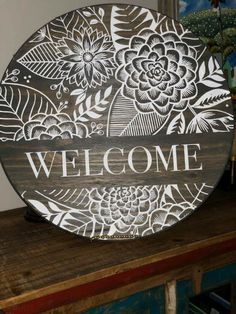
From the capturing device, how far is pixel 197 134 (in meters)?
0.89

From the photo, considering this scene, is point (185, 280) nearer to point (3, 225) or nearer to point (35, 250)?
point (35, 250)

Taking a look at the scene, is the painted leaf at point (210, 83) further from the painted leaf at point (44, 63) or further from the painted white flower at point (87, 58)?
the painted leaf at point (44, 63)

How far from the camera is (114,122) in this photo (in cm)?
85

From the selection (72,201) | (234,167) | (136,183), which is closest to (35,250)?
(72,201)

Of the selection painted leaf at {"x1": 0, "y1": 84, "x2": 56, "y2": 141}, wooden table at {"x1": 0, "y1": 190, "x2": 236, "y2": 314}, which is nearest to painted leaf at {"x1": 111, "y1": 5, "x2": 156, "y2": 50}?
painted leaf at {"x1": 0, "y1": 84, "x2": 56, "y2": 141}

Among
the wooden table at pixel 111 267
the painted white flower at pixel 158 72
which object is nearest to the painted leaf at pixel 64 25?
the painted white flower at pixel 158 72

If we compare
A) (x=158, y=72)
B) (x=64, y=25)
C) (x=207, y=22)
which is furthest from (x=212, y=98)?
(x=207, y=22)

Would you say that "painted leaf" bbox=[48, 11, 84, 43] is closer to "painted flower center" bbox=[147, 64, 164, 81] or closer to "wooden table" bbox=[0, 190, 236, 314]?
"painted flower center" bbox=[147, 64, 164, 81]

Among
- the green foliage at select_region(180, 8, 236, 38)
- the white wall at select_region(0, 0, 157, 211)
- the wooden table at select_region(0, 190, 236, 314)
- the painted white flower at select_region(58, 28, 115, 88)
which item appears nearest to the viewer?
the wooden table at select_region(0, 190, 236, 314)

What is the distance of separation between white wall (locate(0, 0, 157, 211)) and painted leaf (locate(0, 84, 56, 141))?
14.5 inches

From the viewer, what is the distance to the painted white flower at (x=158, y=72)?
86 cm

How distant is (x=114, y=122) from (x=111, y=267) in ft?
1.10

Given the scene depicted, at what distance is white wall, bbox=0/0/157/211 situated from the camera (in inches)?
44.2

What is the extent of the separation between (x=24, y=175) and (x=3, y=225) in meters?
0.28
